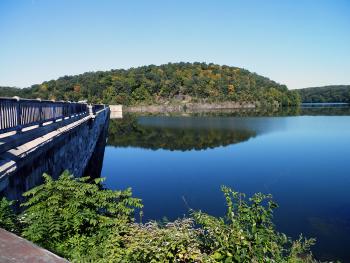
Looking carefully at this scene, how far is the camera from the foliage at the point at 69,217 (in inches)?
236

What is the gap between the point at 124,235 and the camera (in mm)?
6992

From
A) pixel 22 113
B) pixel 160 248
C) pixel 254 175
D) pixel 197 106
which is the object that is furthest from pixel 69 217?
pixel 197 106

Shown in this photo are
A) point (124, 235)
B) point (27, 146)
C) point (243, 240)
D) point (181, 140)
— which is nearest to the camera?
point (243, 240)

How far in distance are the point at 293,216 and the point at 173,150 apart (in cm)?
2244

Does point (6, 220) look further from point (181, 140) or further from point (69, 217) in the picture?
point (181, 140)

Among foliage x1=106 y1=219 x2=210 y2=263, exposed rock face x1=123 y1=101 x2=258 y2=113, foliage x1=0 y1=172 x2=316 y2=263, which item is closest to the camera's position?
foliage x1=0 y1=172 x2=316 y2=263

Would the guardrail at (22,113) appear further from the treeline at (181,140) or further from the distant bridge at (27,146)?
the treeline at (181,140)

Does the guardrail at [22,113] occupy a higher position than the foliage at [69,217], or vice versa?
the guardrail at [22,113]

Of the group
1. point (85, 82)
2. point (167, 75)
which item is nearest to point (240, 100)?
point (167, 75)

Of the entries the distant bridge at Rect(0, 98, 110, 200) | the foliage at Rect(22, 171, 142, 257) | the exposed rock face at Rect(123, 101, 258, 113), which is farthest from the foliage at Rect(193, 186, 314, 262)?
the exposed rock face at Rect(123, 101, 258, 113)

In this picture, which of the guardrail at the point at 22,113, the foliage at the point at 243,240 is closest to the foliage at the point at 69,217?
the foliage at the point at 243,240

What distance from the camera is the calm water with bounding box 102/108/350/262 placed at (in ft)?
53.3

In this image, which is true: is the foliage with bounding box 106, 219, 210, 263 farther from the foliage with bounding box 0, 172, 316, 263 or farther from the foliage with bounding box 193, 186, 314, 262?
the foliage with bounding box 193, 186, 314, 262

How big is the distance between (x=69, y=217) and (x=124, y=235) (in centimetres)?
123
